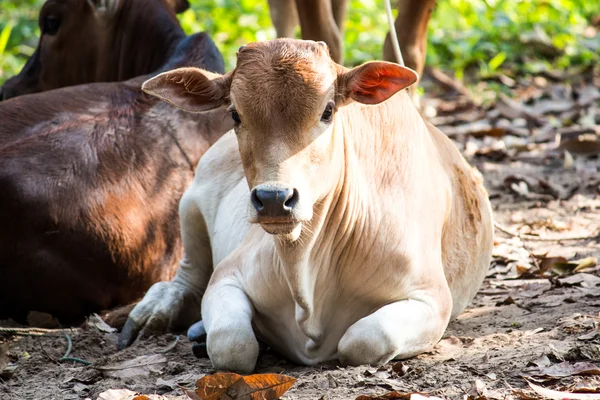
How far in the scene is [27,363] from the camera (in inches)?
191

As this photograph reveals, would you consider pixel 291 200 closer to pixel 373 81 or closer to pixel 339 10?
pixel 373 81

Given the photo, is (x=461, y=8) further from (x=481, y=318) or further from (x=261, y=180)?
(x=261, y=180)

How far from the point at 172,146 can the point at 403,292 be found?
2.35 metres

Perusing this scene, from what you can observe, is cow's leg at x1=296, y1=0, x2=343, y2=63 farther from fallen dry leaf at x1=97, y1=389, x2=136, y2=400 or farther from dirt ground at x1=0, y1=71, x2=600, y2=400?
fallen dry leaf at x1=97, y1=389, x2=136, y2=400

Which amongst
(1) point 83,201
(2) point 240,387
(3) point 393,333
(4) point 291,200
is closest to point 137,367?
(2) point 240,387

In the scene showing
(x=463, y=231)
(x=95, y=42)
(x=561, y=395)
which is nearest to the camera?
(x=561, y=395)

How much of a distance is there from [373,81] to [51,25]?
4.40 m

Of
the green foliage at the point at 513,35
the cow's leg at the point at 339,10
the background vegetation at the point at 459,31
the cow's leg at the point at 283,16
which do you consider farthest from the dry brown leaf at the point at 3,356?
the green foliage at the point at 513,35

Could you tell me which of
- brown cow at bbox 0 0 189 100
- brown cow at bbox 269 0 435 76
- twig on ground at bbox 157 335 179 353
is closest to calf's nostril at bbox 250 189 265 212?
twig on ground at bbox 157 335 179 353

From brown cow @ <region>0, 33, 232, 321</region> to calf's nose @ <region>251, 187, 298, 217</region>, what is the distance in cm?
220

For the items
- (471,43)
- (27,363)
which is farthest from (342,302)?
(471,43)

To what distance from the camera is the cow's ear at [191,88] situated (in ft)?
13.9

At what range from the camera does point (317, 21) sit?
6.59 metres

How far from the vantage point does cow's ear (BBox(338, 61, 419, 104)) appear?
4.11m
